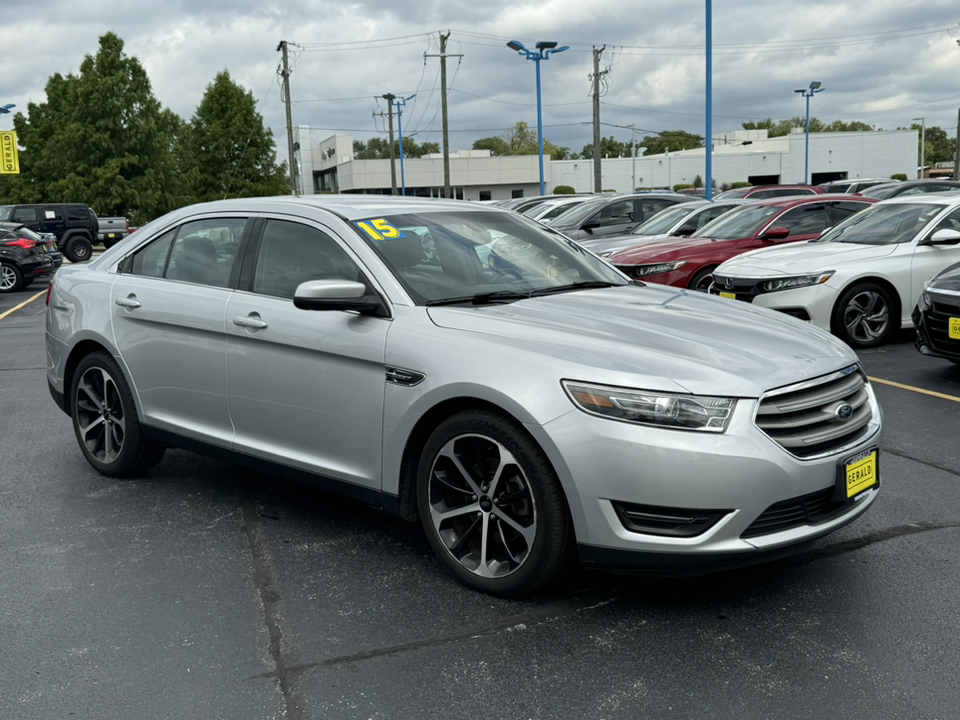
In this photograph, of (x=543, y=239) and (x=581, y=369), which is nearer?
(x=581, y=369)

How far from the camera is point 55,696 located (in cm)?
310

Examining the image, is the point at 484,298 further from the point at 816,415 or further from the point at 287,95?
the point at 287,95

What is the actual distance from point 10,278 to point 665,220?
14.5 metres

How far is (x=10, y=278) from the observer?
21.1 meters

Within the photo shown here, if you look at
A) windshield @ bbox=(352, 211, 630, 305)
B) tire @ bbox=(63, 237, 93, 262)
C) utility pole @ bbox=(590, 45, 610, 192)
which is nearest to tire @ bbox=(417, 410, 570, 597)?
windshield @ bbox=(352, 211, 630, 305)

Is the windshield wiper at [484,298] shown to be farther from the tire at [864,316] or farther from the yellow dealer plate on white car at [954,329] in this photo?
the tire at [864,316]

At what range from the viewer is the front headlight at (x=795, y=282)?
9438mm

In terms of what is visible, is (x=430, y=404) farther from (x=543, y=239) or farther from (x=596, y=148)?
(x=596, y=148)

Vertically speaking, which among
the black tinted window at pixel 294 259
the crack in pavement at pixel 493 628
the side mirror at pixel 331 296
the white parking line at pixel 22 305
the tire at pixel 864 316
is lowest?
the crack in pavement at pixel 493 628

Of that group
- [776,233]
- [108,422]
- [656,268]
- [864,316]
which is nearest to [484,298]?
[108,422]

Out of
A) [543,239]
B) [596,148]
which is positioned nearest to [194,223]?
[543,239]

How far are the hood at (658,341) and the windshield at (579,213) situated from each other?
1280cm

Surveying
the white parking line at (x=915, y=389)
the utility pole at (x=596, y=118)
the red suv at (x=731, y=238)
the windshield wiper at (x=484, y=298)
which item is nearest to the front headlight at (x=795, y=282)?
the red suv at (x=731, y=238)

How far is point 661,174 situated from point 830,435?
83.9 metres
